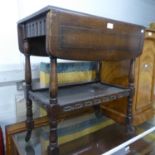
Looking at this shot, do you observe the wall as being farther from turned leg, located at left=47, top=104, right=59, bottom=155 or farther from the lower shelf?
turned leg, located at left=47, top=104, right=59, bottom=155

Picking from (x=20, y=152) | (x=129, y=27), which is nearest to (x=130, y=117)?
(x=129, y=27)

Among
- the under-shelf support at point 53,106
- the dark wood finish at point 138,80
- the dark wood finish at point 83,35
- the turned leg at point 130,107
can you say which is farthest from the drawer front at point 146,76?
the under-shelf support at point 53,106

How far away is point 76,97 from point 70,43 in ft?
1.23

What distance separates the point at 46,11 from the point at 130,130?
1038mm

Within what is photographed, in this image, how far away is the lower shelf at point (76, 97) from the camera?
0.95 meters

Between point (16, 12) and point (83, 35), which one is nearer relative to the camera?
point (83, 35)

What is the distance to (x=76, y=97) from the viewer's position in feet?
3.52

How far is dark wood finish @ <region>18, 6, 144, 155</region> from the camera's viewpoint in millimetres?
778

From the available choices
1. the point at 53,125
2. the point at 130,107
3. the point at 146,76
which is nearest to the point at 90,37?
the point at 53,125

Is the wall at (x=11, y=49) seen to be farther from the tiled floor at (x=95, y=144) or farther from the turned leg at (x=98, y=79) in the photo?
the turned leg at (x=98, y=79)

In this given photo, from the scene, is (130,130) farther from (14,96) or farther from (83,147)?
(14,96)

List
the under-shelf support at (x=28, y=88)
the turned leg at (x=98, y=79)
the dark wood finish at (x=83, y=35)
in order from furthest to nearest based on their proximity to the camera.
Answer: the turned leg at (x=98, y=79) < the under-shelf support at (x=28, y=88) < the dark wood finish at (x=83, y=35)

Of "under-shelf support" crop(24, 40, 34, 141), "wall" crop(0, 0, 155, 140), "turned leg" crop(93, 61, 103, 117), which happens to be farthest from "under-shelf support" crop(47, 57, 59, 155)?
"turned leg" crop(93, 61, 103, 117)

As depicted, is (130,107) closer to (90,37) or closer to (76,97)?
(76,97)
